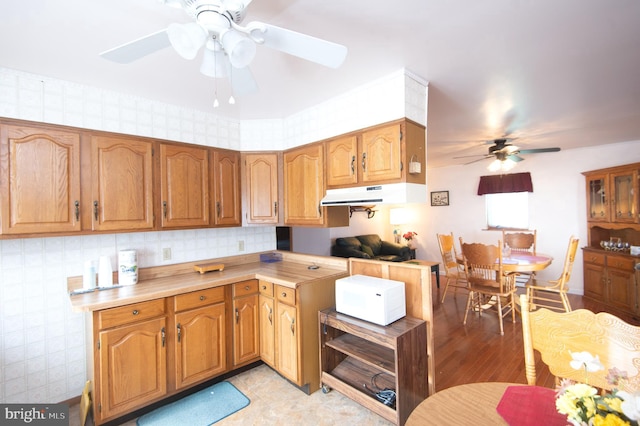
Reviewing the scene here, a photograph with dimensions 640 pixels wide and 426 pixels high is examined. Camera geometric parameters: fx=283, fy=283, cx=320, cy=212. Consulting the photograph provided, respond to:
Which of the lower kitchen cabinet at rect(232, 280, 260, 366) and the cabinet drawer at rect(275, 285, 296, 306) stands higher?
the cabinet drawer at rect(275, 285, 296, 306)

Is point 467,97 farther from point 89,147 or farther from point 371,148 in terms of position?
point 89,147

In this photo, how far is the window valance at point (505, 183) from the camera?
518cm

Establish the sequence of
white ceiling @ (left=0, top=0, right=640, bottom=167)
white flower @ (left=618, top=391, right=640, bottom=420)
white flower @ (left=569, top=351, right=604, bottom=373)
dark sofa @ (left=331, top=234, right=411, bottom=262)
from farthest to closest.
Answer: dark sofa @ (left=331, top=234, right=411, bottom=262), white ceiling @ (left=0, top=0, right=640, bottom=167), white flower @ (left=569, top=351, right=604, bottom=373), white flower @ (left=618, top=391, right=640, bottom=420)

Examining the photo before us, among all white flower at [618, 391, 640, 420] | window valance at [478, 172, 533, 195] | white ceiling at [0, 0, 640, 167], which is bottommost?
white flower at [618, 391, 640, 420]

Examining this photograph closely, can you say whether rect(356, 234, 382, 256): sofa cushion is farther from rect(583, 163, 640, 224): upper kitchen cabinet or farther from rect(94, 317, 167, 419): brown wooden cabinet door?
rect(94, 317, 167, 419): brown wooden cabinet door

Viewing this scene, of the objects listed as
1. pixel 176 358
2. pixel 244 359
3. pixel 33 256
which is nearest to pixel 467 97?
pixel 244 359

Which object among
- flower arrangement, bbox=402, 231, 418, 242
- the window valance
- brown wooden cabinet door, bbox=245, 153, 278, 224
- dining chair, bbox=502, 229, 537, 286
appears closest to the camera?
brown wooden cabinet door, bbox=245, 153, 278, 224

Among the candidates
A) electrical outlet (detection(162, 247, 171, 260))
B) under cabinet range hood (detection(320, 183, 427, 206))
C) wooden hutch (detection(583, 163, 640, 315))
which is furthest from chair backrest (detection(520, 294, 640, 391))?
wooden hutch (detection(583, 163, 640, 315))

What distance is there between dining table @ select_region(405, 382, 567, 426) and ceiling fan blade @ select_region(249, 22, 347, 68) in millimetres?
1403

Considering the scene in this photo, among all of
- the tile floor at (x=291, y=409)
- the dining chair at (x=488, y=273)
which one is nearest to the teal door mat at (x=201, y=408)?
the tile floor at (x=291, y=409)

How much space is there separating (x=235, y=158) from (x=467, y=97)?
2295 mm

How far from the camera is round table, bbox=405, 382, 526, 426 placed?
3.07ft

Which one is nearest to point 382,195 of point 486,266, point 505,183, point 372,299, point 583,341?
point 372,299

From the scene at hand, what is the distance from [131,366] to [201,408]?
60 centimetres
